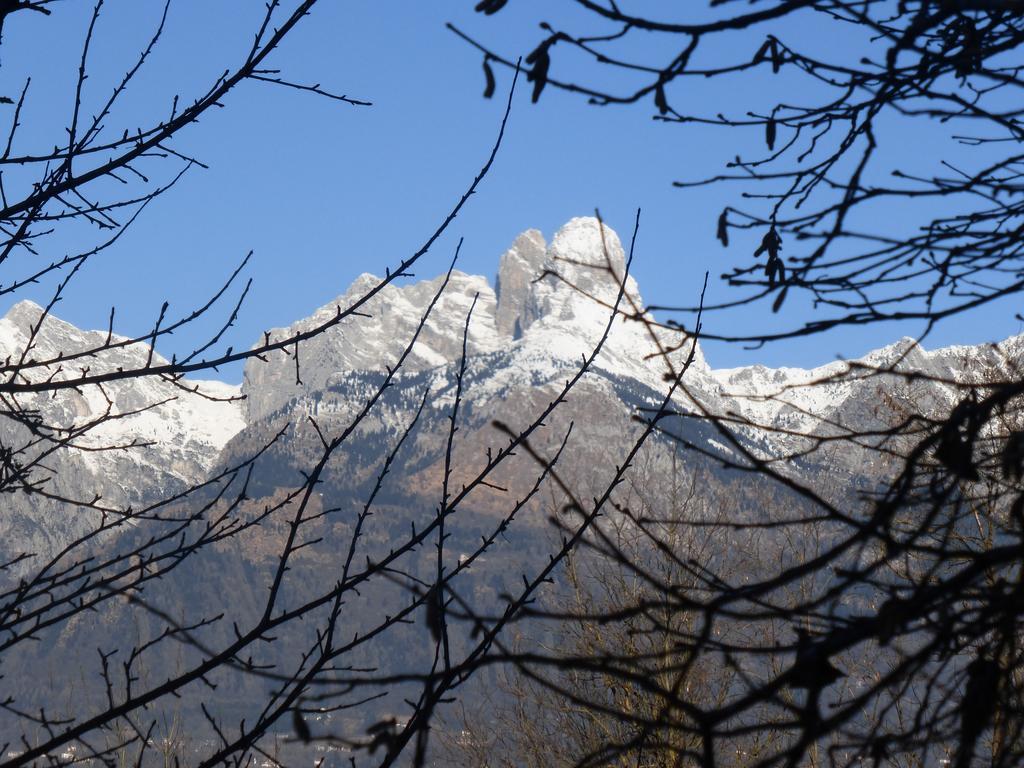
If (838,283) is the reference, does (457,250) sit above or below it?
above

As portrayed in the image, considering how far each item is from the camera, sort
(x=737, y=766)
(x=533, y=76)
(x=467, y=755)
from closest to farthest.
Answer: (x=533, y=76)
(x=737, y=766)
(x=467, y=755)

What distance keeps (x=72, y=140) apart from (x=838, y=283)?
243 centimetres

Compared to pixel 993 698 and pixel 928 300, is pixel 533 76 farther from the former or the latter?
pixel 993 698

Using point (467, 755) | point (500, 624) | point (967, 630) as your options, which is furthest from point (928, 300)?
point (467, 755)

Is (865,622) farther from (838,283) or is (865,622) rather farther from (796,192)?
(796,192)

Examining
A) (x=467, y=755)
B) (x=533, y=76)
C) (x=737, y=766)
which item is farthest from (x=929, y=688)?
(x=467, y=755)

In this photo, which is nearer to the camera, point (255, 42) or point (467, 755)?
point (255, 42)

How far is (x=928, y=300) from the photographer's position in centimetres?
→ 201

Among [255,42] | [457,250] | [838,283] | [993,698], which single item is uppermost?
[255,42]

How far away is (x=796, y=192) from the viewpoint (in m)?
2.84

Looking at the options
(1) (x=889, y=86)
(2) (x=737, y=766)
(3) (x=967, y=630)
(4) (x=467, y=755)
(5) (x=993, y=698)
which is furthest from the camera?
(4) (x=467, y=755)

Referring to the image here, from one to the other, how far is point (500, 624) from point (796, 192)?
1.42m

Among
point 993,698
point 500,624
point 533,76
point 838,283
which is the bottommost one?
point 993,698

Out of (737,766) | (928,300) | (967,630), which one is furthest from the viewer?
(737,766)
